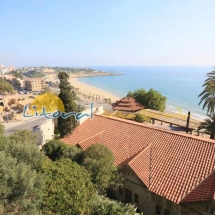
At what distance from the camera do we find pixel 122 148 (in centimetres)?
1903

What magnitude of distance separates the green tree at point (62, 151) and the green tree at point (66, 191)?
435 centimetres

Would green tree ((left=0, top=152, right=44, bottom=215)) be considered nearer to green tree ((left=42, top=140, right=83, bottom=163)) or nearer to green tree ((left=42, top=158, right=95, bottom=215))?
green tree ((left=42, top=158, right=95, bottom=215))

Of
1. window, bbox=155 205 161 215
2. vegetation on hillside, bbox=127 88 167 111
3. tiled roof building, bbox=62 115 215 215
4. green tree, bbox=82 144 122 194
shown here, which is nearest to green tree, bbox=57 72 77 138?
tiled roof building, bbox=62 115 215 215

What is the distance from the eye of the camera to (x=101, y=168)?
14.4 metres

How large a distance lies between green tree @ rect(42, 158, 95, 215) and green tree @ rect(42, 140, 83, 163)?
4.35 m

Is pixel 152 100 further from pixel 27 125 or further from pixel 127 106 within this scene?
pixel 27 125

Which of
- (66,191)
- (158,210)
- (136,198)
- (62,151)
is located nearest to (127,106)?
(62,151)

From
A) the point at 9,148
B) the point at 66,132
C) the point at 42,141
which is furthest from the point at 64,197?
the point at 42,141

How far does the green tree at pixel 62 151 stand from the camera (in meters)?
17.1

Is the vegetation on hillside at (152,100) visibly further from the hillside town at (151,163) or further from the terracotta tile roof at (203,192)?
the terracotta tile roof at (203,192)

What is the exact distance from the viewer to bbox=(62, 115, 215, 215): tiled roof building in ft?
44.8

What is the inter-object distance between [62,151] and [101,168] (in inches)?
193

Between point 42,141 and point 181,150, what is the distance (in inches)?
718

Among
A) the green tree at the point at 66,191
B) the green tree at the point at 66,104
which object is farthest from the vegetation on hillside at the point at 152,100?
the green tree at the point at 66,191
